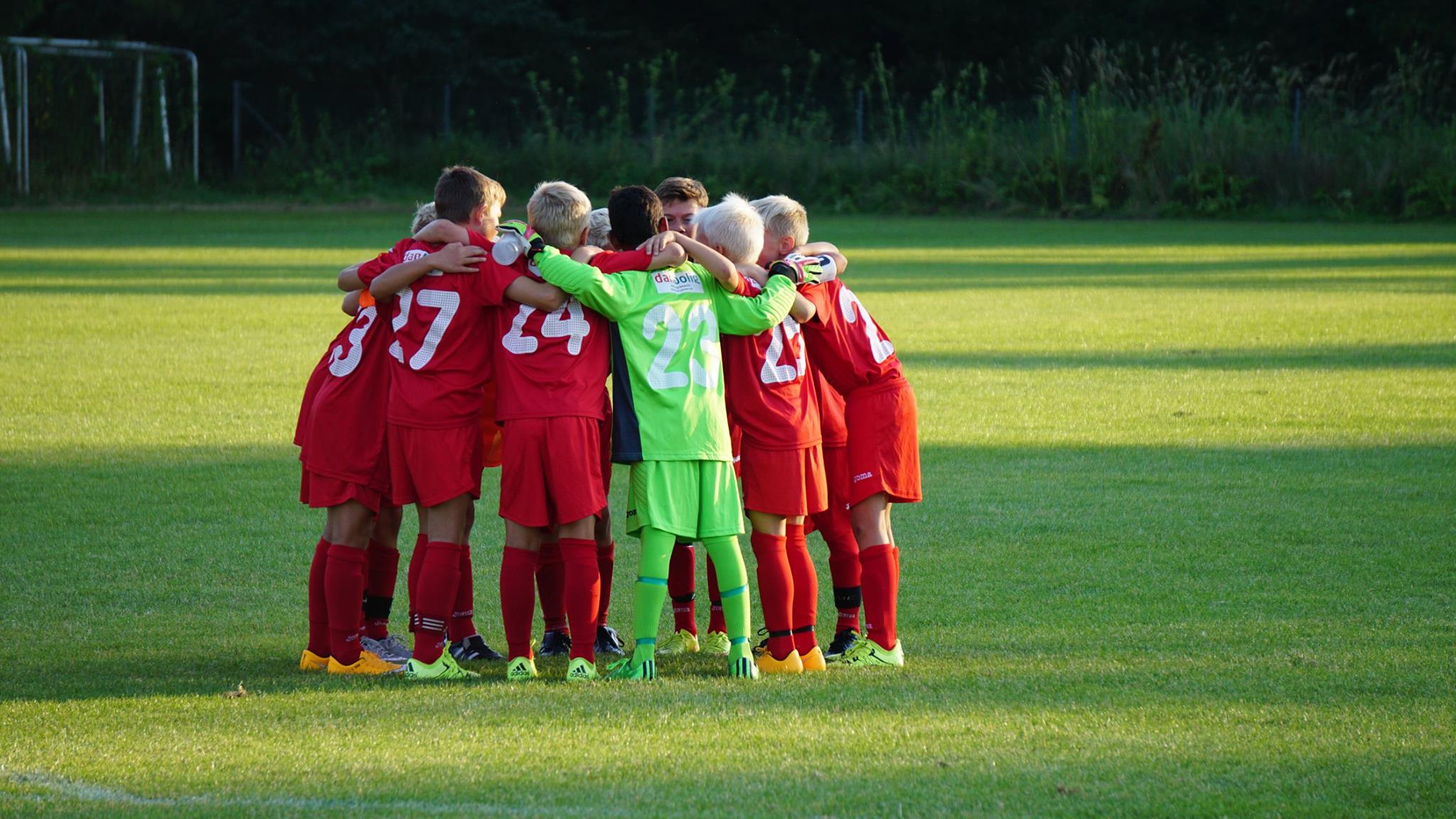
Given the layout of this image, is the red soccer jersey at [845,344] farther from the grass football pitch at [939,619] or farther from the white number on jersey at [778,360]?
the grass football pitch at [939,619]

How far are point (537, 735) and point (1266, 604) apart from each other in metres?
2.85

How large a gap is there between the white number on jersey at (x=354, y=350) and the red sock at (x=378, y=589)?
625 millimetres

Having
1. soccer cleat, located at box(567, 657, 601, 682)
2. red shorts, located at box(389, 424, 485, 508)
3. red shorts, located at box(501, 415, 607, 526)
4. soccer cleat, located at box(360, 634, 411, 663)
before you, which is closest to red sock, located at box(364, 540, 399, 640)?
soccer cleat, located at box(360, 634, 411, 663)

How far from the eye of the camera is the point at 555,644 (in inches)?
201

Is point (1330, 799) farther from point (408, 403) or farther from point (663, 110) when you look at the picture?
point (663, 110)

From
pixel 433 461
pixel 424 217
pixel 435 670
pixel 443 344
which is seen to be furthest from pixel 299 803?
pixel 424 217

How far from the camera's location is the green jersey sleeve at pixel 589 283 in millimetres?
4598

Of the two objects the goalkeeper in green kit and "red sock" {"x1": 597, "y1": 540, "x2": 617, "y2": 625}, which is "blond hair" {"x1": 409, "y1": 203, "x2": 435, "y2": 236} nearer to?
the goalkeeper in green kit

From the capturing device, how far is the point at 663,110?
38.1m

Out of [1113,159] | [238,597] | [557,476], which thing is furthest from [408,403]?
[1113,159]

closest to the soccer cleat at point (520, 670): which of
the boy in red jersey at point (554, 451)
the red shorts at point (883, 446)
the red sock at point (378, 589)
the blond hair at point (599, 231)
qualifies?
the boy in red jersey at point (554, 451)

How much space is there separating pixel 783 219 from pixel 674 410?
2.72ft

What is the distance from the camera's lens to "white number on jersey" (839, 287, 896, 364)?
507 centimetres

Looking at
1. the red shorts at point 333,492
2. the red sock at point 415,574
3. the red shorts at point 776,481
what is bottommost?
the red sock at point 415,574
